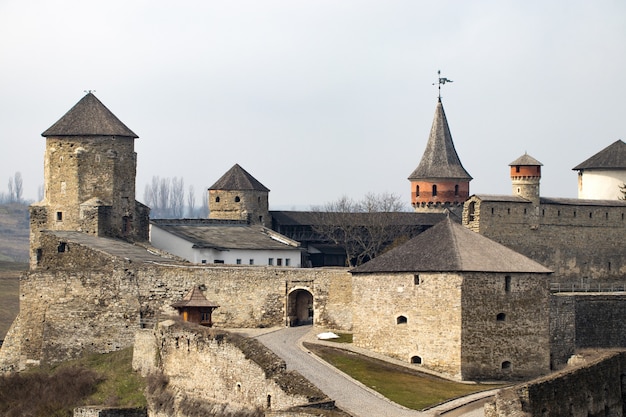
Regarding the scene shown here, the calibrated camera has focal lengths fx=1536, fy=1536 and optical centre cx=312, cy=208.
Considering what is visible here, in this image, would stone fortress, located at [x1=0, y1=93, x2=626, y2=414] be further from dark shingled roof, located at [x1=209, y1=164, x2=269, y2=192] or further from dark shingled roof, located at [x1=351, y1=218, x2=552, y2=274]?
dark shingled roof, located at [x1=209, y1=164, x2=269, y2=192]

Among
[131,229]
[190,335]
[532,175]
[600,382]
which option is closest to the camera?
[600,382]

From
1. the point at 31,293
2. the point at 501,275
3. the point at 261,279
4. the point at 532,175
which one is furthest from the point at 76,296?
the point at 532,175

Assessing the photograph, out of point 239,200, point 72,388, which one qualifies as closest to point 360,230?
point 239,200

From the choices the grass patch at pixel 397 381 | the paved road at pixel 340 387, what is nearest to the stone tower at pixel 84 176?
the paved road at pixel 340 387

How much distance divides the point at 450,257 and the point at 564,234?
27835 mm

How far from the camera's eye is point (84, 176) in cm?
6700

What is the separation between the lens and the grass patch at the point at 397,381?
4788 cm

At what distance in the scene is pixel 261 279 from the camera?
202 feet

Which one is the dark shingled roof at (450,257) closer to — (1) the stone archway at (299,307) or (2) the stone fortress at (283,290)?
(2) the stone fortress at (283,290)

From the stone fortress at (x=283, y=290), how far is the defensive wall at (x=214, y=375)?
14.8 ft

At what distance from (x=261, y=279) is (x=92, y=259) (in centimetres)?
683

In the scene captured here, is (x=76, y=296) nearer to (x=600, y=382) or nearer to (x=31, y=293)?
(x=31, y=293)

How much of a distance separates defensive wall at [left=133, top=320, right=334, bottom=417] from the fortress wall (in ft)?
90.1

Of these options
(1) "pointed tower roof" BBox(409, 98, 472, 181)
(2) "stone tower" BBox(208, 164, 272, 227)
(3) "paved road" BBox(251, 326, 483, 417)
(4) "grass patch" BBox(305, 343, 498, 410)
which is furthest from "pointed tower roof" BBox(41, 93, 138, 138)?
(1) "pointed tower roof" BBox(409, 98, 472, 181)
